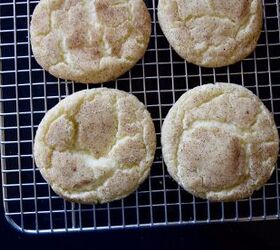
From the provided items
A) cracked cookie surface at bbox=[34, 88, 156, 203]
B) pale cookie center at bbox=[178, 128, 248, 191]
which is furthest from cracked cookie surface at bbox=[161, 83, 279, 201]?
cracked cookie surface at bbox=[34, 88, 156, 203]

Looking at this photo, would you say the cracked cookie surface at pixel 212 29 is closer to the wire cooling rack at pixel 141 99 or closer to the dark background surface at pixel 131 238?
the wire cooling rack at pixel 141 99

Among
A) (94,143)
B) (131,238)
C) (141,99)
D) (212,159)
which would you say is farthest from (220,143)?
(131,238)

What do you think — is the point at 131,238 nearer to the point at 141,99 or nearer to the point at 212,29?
the point at 141,99

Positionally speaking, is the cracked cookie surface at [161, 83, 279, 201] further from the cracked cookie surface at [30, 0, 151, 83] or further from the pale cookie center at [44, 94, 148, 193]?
the cracked cookie surface at [30, 0, 151, 83]

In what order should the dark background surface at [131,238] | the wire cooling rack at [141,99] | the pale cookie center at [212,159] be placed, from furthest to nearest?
the dark background surface at [131,238] → the wire cooling rack at [141,99] → the pale cookie center at [212,159]

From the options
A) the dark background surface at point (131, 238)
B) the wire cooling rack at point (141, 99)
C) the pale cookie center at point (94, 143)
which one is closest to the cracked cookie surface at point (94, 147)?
the pale cookie center at point (94, 143)

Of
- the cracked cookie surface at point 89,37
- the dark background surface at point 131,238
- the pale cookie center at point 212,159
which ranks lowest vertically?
the dark background surface at point 131,238
